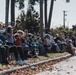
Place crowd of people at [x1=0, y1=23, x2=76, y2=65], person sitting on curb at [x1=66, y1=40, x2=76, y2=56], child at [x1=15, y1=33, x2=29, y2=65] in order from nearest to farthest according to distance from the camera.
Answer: crowd of people at [x1=0, y1=23, x2=76, y2=65] → child at [x1=15, y1=33, x2=29, y2=65] → person sitting on curb at [x1=66, y1=40, x2=76, y2=56]

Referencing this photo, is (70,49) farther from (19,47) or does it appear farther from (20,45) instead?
(19,47)

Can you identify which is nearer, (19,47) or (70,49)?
(19,47)

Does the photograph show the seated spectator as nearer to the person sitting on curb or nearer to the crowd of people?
the person sitting on curb

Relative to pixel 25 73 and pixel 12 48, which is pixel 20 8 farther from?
pixel 25 73

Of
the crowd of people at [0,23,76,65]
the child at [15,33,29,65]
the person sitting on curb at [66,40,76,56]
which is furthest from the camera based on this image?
the person sitting on curb at [66,40,76,56]

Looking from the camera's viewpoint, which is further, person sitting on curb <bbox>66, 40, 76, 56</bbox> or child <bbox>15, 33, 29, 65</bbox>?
person sitting on curb <bbox>66, 40, 76, 56</bbox>

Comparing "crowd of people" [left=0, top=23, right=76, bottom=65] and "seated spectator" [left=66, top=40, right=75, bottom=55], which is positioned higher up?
"crowd of people" [left=0, top=23, right=76, bottom=65]

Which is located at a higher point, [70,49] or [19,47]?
[19,47]

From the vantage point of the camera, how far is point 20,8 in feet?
128

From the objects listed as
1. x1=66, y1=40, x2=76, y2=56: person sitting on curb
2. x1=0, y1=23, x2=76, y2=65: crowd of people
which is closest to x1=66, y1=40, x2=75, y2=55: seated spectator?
x1=66, y1=40, x2=76, y2=56: person sitting on curb

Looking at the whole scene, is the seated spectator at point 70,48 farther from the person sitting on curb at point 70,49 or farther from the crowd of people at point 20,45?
the crowd of people at point 20,45

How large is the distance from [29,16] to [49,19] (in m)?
3.08

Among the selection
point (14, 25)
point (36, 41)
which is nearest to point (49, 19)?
point (36, 41)

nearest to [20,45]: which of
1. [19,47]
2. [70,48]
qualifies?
[19,47]
